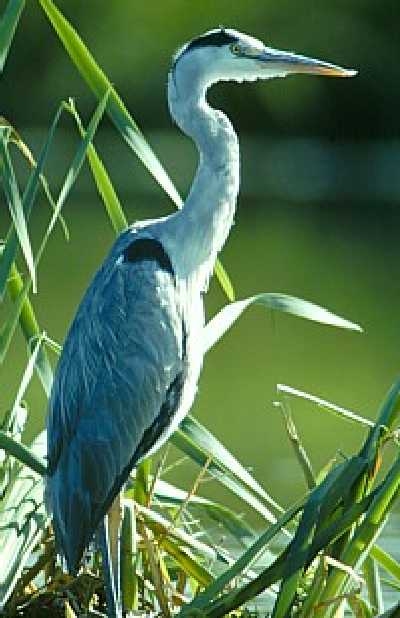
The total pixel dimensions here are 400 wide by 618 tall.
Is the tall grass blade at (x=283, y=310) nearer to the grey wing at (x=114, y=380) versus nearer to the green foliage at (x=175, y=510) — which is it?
the green foliage at (x=175, y=510)

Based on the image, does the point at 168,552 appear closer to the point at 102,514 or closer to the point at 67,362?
the point at 102,514

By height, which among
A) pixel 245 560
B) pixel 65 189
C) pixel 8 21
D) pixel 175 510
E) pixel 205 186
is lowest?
pixel 175 510

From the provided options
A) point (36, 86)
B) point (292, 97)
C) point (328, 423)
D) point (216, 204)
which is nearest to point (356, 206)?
point (292, 97)

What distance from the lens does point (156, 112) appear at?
26875 mm

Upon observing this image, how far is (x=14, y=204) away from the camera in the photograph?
3.80 meters

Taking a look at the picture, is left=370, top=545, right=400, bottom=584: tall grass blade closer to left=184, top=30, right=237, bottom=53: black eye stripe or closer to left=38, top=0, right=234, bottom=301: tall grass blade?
left=38, top=0, right=234, bottom=301: tall grass blade

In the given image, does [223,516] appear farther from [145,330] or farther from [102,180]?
[102,180]

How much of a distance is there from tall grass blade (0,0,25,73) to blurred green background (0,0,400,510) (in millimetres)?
4085

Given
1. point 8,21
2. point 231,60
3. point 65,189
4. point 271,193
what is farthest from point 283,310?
point 271,193

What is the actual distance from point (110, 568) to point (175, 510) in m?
0.48

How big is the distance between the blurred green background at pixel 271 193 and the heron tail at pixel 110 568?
3.41 meters

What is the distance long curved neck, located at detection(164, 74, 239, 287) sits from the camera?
452 cm

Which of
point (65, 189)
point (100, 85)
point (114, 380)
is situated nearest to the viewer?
point (65, 189)

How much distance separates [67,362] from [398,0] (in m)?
26.5
